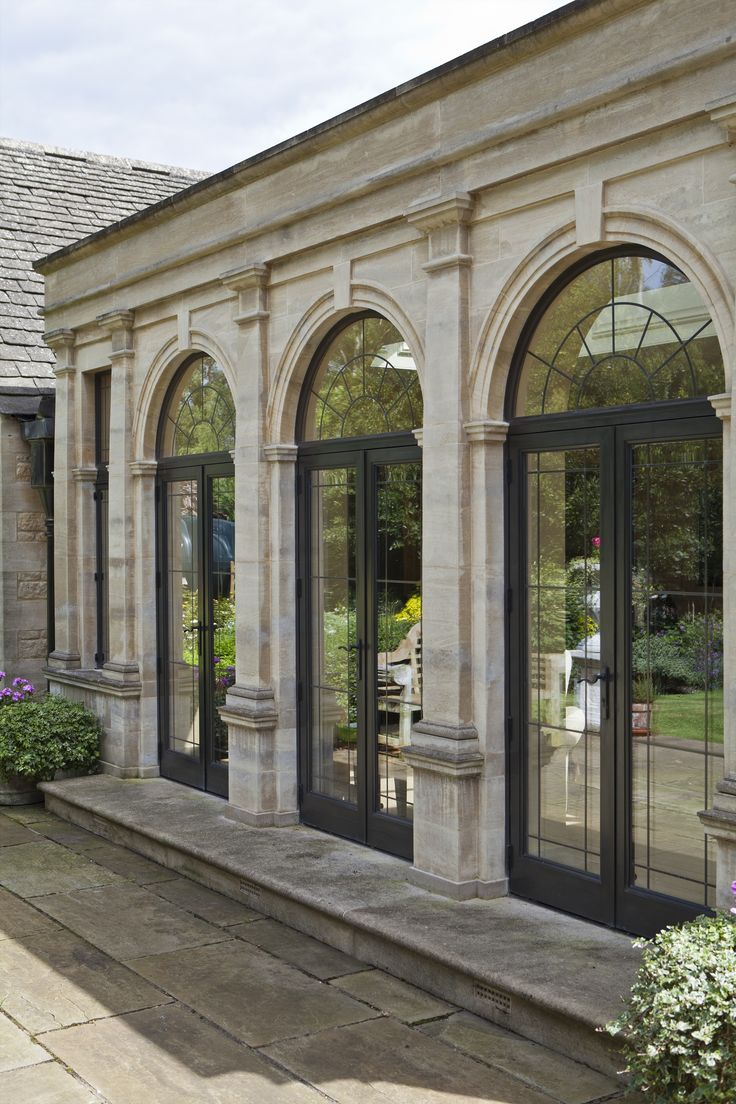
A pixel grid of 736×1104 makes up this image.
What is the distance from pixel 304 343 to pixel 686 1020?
16.9ft

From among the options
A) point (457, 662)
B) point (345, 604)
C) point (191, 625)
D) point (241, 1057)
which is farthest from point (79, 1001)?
point (191, 625)

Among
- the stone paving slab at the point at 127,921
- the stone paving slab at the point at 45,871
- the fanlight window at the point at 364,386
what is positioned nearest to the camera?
the stone paving slab at the point at 127,921

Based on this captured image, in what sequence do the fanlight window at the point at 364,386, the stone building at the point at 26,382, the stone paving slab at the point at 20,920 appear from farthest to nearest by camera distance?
the stone building at the point at 26,382 < the fanlight window at the point at 364,386 < the stone paving slab at the point at 20,920

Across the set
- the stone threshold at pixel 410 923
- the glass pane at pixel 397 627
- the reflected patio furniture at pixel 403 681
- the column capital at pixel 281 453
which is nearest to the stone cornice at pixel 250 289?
the column capital at pixel 281 453

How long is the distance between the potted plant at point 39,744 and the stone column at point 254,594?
2279 millimetres

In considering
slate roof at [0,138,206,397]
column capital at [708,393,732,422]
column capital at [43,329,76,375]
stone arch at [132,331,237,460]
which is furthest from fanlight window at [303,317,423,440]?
slate roof at [0,138,206,397]

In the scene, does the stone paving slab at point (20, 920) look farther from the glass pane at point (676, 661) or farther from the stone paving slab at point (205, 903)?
the glass pane at point (676, 661)

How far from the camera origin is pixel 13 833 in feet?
30.2

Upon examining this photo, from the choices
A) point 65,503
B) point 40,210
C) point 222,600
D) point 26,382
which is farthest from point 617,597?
point 40,210

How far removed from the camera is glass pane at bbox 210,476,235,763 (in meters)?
9.31

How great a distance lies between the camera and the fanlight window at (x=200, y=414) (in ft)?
30.5

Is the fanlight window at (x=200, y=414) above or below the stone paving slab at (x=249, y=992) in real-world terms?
above

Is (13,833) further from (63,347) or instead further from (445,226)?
(445,226)

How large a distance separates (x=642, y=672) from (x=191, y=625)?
191 inches
